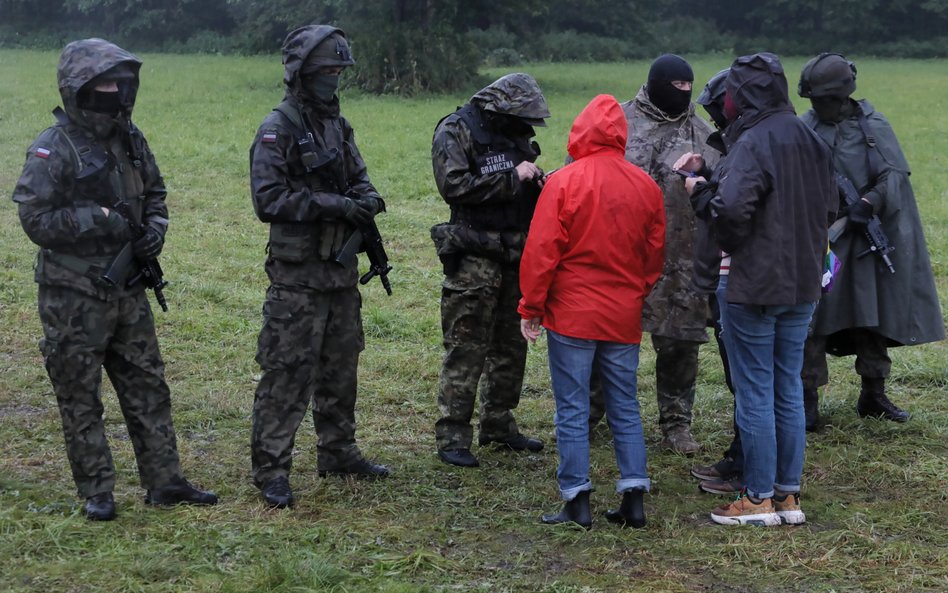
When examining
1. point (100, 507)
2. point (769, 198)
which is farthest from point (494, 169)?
point (100, 507)

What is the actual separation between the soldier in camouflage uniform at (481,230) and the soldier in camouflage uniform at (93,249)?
1.51m

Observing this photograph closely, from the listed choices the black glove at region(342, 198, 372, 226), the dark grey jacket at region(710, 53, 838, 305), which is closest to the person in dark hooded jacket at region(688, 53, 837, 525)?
the dark grey jacket at region(710, 53, 838, 305)

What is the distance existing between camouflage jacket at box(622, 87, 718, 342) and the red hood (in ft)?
3.77

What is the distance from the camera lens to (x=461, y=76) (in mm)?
26641

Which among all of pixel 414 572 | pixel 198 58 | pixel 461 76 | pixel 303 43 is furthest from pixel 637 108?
pixel 198 58

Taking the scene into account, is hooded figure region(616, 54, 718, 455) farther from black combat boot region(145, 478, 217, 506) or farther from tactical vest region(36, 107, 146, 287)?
tactical vest region(36, 107, 146, 287)

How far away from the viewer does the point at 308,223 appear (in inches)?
211

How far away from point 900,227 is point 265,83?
22980mm

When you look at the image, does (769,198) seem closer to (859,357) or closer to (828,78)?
(828,78)

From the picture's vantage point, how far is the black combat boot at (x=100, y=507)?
5043 mm

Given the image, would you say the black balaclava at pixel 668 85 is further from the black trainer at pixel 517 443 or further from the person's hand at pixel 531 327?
the black trainer at pixel 517 443

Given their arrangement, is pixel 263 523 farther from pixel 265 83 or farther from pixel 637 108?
pixel 265 83

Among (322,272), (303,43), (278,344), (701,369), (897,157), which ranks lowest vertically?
(701,369)

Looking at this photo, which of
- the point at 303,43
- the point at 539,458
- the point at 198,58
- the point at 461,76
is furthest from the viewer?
the point at 198,58
